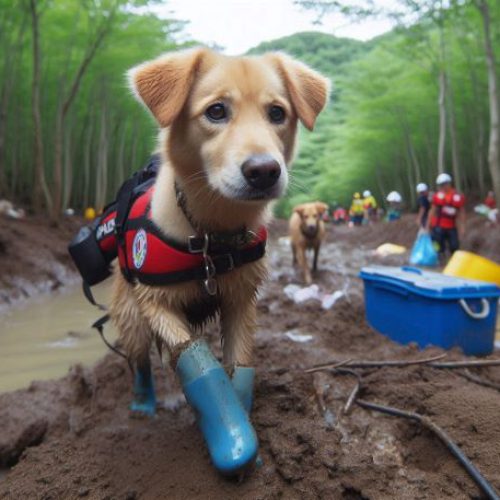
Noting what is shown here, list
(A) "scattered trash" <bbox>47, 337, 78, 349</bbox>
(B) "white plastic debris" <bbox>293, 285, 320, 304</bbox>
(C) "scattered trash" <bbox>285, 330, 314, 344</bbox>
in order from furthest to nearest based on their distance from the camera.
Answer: (B) "white plastic debris" <bbox>293, 285, 320, 304</bbox>
(A) "scattered trash" <bbox>47, 337, 78, 349</bbox>
(C) "scattered trash" <bbox>285, 330, 314, 344</bbox>

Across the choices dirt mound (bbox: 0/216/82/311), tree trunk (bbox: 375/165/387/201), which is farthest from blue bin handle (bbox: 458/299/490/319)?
tree trunk (bbox: 375/165/387/201)

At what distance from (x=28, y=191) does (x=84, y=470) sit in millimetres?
22598

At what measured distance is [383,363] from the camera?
332 centimetres

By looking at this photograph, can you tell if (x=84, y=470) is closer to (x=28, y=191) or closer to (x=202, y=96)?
(x=202, y=96)

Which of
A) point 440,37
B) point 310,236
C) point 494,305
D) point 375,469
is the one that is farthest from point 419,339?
point 440,37

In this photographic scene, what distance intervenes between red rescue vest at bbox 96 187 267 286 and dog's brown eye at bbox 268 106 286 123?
512mm

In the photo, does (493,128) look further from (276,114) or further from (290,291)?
(276,114)

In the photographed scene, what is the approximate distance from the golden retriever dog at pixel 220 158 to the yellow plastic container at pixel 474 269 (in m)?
4.20

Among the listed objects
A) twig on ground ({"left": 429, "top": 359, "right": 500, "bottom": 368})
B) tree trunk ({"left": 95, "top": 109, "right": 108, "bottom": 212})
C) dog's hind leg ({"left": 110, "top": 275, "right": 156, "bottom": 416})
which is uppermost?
dog's hind leg ({"left": 110, "top": 275, "right": 156, "bottom": 416})

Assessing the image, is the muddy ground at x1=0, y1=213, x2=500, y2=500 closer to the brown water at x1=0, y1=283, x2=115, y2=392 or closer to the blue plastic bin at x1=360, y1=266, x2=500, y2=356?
the blue plastic bin at x1=360, y1=266, x2=500, y2=356

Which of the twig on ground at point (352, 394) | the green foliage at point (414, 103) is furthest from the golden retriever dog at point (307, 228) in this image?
the twig on ground at point (352, 394)

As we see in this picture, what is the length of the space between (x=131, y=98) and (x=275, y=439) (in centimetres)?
2229

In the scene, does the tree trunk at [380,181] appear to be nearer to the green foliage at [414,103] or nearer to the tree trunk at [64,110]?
the green foliage at [414,103]

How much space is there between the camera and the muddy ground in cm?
209
